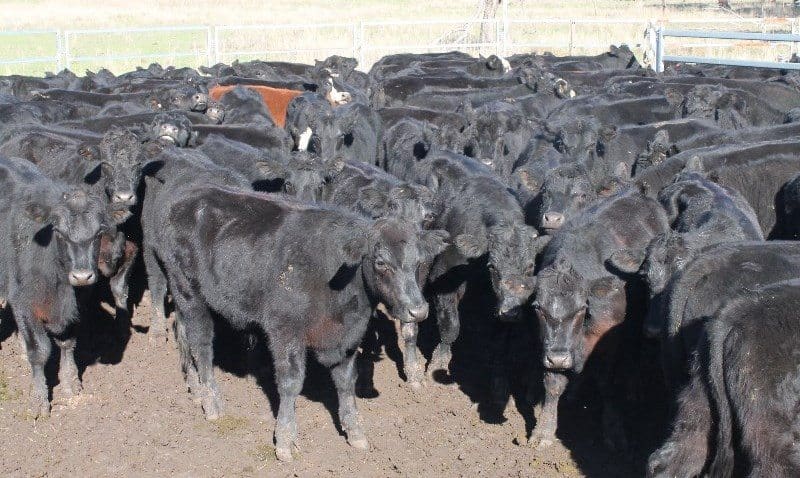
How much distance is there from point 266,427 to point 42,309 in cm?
183

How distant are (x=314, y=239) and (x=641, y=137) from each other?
5423 millimetres

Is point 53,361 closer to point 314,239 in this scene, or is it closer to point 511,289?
point 314,239

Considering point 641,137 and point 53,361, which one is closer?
point 53,361

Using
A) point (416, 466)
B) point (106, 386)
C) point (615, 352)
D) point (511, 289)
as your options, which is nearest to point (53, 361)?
point (106, 386)

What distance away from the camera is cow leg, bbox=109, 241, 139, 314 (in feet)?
26.8

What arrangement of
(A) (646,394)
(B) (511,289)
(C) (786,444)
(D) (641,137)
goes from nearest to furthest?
(C) (786,444) → (B) (511,289) → (A) (646,394) → (D) (641,137)

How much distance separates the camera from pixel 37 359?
22.3 ft

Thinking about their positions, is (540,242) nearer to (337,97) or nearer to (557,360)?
(557,360)

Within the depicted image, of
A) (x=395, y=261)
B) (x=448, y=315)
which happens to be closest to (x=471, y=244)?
(x=448, y=315)

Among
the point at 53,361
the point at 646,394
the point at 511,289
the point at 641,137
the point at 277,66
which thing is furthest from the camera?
the point at 277,66

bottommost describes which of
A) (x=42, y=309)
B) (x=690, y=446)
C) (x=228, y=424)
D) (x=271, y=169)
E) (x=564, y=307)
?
(x=228, y=424)

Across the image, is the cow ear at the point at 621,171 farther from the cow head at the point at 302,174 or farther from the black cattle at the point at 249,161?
the black cattle at the point at 249,161

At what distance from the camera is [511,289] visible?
5945 millimetres

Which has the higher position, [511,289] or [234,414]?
[511,289]
